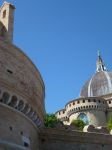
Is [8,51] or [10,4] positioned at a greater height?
[10,4]

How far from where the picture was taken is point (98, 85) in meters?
54.5

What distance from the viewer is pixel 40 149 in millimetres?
18078

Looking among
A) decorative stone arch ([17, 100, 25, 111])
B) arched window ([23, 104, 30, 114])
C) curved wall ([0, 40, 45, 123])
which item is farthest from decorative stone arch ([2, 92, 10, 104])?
arched window ([23, 104, 30, 114])

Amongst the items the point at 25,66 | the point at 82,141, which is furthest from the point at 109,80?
the point at 25,66

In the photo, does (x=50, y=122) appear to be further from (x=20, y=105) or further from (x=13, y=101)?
(x=13, y=101)

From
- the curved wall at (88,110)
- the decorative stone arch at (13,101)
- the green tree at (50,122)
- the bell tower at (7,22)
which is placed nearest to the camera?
the decorative stone arch at (13,101)

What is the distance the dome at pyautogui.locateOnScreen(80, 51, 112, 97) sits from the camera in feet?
175

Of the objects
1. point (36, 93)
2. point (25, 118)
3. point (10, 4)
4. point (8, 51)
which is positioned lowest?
point (25, 118)

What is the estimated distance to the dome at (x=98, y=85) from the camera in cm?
5334

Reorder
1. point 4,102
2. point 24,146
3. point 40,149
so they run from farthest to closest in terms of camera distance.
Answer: point 40,149, point 24,146, point 4,102

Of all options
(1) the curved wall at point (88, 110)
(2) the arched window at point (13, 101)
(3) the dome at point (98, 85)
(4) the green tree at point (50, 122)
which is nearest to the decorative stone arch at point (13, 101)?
(2) the arched window at point (13, 101)

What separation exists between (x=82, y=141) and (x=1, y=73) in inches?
268

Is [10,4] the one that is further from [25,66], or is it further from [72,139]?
[72,139]

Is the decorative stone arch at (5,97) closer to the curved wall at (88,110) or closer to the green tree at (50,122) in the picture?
the green tree at (50,122)
